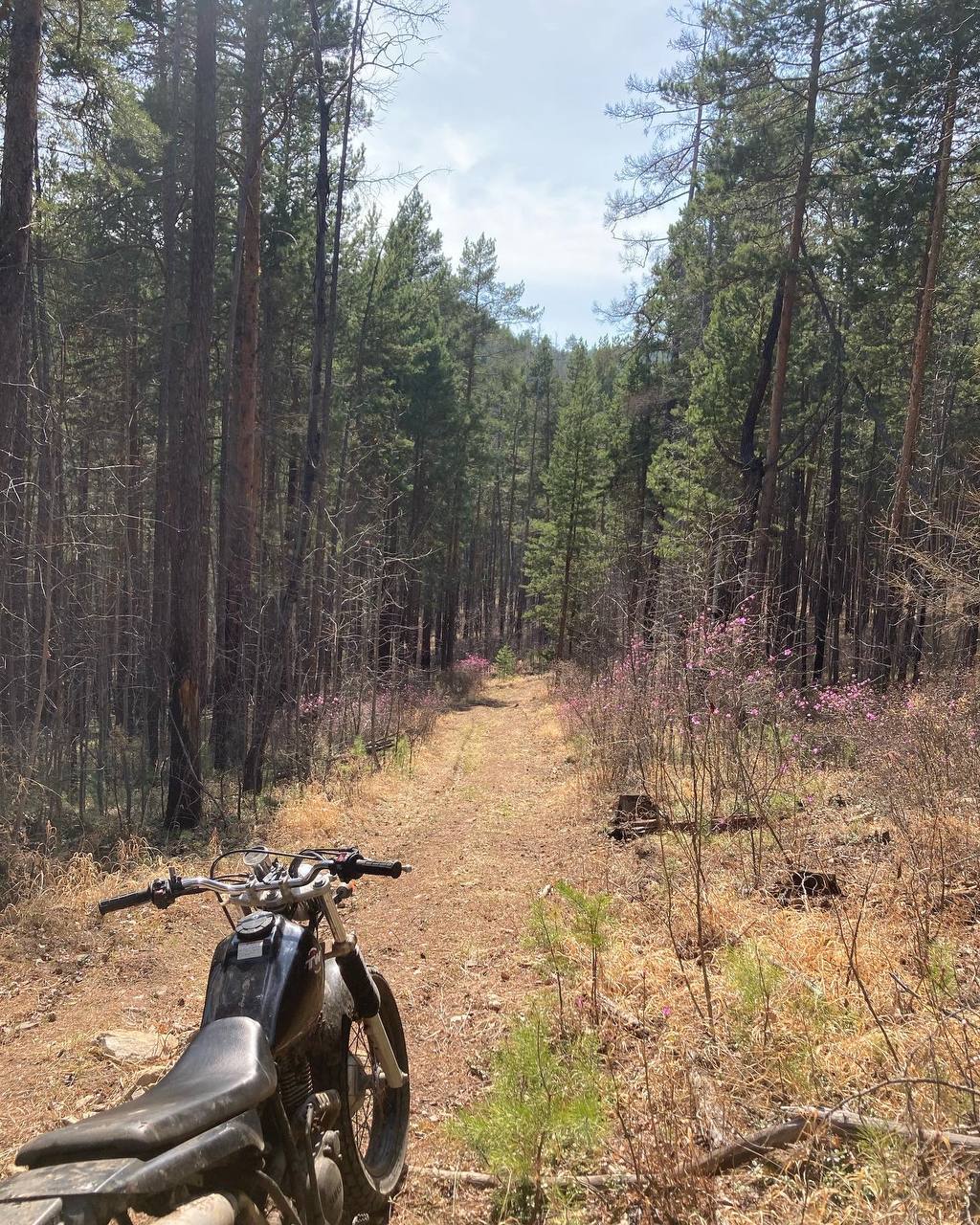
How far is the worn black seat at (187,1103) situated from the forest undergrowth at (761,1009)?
150 centimetres

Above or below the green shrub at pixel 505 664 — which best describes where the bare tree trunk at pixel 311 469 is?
above

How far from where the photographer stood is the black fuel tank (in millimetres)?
1835

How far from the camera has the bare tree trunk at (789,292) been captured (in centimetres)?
1266

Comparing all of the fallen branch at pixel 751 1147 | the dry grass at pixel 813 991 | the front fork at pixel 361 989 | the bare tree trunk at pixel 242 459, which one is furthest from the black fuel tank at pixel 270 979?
the bare tree trunk at pixel 242 459

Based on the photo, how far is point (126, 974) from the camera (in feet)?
15.9

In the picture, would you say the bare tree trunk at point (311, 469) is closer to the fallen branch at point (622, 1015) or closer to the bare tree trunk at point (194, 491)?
the bare tree trunk at point (194, 491)

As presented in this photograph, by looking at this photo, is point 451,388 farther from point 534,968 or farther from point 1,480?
point 534,968

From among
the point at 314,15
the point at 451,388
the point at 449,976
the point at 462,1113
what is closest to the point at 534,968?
the point at 449,976

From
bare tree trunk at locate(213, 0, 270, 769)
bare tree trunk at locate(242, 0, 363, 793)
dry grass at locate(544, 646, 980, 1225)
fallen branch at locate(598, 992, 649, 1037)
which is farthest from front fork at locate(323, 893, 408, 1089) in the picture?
bare tree trunk at locate(213, 0, 270, 769)

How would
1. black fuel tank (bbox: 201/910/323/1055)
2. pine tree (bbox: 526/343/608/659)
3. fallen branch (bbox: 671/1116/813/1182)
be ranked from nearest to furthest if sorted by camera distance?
black fuel tank (bbox: 201/910/323/1055) < fallen branch (bbox: 671/1116/813/1182) < pine tree (bbox: 526/343/608/659)

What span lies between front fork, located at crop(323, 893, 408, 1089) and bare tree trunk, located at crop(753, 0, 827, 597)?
11036mm

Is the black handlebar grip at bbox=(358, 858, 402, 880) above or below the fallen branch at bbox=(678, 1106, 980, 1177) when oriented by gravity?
above

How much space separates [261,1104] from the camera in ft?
5.93

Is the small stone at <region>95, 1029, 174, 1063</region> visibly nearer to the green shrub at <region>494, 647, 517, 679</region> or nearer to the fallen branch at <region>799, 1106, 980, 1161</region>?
the fallen branch at <region>799, 1106, 980, 1161</region>
